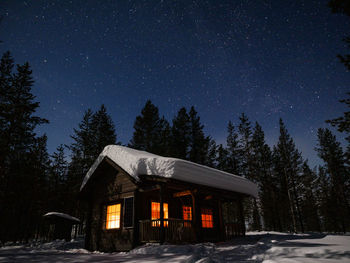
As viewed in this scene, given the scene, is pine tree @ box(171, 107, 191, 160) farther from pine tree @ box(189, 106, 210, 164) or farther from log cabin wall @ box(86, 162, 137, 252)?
log cabin wall @ box(86, 162, 137, 252)

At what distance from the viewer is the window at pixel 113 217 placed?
1177 cm

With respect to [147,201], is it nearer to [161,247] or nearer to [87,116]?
[161,247]

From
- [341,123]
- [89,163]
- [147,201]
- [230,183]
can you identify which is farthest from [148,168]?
[89,163]

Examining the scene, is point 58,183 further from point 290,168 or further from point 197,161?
point 290,168

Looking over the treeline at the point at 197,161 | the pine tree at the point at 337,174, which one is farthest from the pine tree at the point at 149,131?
the pine tree at the point at 337,174

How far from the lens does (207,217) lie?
14297mm

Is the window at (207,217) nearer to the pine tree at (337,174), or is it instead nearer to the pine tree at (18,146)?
the pine tree at (18,146)

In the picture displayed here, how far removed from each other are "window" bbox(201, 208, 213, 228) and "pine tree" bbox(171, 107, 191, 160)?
437 inches

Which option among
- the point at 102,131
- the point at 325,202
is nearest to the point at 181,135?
the point at 102,131

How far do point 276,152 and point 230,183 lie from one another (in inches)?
790

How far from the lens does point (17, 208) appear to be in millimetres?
25469

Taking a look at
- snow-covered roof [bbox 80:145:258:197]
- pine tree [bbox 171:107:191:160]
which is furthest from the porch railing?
pine tree [bbox 171:107:191:160]

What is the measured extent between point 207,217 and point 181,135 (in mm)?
13738

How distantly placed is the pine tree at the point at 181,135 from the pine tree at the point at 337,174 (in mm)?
18528
